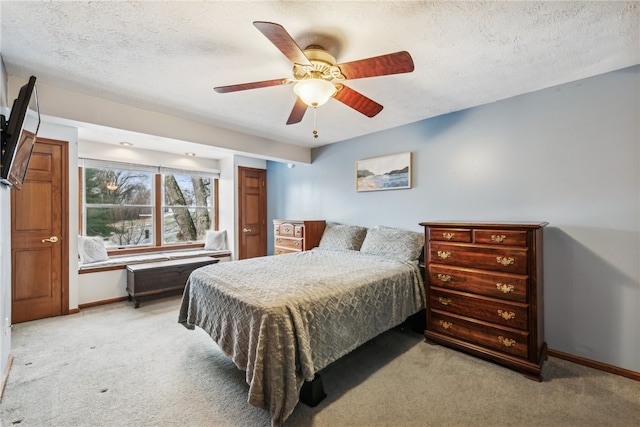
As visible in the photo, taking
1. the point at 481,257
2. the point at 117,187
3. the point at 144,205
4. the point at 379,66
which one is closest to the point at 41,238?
the point at 117,187

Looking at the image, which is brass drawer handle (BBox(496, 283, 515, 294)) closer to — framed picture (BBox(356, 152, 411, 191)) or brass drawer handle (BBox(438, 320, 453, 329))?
brass drawer handle (BBox(438, 320, 453, 329))

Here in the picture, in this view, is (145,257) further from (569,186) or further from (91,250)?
(569,186)

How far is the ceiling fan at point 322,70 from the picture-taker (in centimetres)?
150

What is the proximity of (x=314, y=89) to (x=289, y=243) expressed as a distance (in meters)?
2.87

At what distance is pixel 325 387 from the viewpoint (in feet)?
6.44

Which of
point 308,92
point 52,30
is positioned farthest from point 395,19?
point 52,30

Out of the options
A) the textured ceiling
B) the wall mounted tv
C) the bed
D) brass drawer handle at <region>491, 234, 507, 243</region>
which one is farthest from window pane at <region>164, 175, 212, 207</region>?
brass drawer handle at <region>491, 234, 507, 243</region>

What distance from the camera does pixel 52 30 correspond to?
1.69 m

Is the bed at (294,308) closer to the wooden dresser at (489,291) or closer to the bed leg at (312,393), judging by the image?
the bed leg at (312,393)

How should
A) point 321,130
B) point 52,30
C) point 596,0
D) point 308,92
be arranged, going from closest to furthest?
point 596,0 → point 52,30 → point 308,92 → point 321,130

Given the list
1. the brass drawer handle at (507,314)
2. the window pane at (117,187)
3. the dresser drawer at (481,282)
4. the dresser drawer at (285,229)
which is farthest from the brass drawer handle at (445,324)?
the window pane at (117,187)

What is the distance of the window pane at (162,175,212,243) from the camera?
195 inches

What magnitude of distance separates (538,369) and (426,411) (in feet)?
3.31

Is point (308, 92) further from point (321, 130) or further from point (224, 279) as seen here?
point (321, 130)
